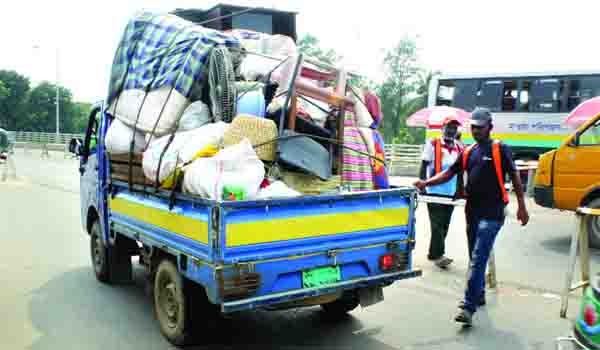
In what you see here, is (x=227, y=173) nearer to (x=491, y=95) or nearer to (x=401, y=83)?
(x=491, y=95)

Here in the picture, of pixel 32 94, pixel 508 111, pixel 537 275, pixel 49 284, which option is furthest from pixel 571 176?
pixel 32 94

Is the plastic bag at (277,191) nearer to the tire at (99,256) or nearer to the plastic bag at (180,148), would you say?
the plastic bag at (180,148)

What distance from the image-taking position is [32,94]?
208 ft

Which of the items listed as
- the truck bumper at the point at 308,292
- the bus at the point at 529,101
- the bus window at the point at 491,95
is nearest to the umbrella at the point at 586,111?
the bus at the point at 529,101

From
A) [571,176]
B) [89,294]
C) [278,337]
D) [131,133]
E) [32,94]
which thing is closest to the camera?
[278,337]

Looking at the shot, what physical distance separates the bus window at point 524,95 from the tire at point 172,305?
51.4 ft

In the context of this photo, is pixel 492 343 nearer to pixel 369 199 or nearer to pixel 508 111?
pixel 369 199

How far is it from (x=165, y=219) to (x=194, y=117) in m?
0.91

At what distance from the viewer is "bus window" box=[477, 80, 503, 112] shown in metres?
18.2

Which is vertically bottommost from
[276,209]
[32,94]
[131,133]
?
[276,209]

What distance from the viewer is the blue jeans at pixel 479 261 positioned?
4667 millimetres

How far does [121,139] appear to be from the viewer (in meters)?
5.20

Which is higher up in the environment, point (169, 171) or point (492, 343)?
point (169, 171)

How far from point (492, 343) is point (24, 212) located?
32.9 ft
